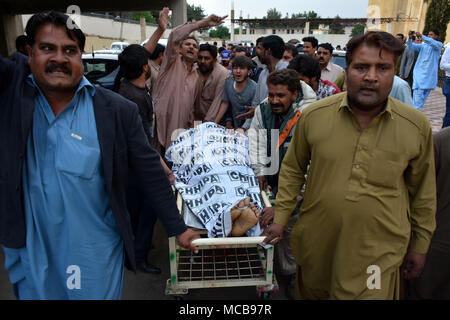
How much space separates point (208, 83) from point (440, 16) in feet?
55.4

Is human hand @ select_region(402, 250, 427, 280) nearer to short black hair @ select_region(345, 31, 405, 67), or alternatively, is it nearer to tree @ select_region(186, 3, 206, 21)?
short black hair @ select_region(345, 31, 405, 67)

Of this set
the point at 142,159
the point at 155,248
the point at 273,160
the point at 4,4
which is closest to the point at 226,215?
the point at 273,160

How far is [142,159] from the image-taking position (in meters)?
1.82

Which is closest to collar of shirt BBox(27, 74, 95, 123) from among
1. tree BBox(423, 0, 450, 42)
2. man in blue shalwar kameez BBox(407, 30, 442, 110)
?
man in blue shalwar kameez BBox(407, 30, 442, 110)

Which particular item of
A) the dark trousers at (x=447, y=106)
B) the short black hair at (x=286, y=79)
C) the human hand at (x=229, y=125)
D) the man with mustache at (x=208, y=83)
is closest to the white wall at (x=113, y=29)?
the dark trousers at (x=447, y=106)

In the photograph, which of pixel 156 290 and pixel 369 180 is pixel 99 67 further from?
pixel 369 180

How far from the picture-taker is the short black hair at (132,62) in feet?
9.96

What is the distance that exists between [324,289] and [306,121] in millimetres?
988

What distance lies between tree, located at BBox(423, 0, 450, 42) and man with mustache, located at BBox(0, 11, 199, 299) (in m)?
18.6

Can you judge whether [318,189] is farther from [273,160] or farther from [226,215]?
[273,160]

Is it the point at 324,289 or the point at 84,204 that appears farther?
the point at 324,289

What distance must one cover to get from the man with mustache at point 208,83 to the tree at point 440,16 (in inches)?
617

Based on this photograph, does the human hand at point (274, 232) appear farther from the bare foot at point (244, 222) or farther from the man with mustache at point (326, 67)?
the man with mustache at point (326, 67)

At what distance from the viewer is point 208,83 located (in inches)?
187
